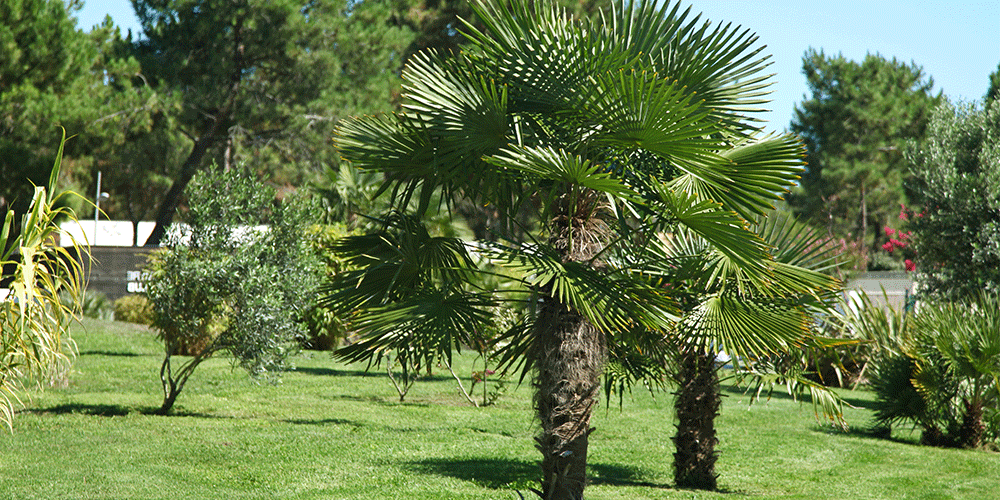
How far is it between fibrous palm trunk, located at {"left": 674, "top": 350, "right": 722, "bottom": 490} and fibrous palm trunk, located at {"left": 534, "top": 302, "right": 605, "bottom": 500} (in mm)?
2855

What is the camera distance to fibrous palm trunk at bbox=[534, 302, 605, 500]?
18.4 ft

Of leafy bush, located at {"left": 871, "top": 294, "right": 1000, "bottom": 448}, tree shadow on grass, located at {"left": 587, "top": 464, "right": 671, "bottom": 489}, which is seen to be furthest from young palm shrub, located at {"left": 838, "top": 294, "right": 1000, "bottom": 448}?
tree shadow on grass, located at {"left": 587, "top": 464, "right": 671, "bottom": 489}

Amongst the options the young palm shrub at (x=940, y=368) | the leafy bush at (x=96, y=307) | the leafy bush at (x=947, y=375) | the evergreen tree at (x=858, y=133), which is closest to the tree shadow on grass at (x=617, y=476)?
the young palm shrub at (x=940, y=368)

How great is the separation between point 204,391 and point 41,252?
30.1 ft

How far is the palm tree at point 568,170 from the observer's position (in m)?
5.23

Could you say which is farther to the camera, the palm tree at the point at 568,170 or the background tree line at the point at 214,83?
the background tree line at the point at 214,83

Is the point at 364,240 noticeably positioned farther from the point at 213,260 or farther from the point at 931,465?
the point at 931,465

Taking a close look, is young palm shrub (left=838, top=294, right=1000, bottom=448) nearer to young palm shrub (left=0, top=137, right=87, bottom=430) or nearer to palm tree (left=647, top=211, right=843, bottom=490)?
palm tree (left=647, top=211, right=843, bottom=490)

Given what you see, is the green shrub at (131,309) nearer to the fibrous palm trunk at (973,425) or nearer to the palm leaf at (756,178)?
the fibrous palm trunk at (973,425)

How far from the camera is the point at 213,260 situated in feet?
34.6

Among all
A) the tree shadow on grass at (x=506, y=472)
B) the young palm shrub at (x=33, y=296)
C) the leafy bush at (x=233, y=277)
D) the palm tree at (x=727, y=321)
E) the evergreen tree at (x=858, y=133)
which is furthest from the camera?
the evergreen tree at (x=858, y=133)

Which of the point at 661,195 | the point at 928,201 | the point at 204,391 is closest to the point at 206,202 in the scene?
the point at 204,391

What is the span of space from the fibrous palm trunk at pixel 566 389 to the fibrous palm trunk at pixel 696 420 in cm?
286

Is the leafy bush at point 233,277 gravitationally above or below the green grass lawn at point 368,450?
above
